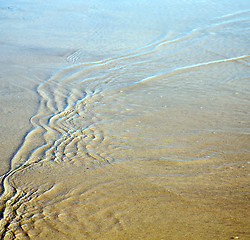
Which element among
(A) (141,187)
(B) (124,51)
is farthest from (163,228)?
(B) (124,51)

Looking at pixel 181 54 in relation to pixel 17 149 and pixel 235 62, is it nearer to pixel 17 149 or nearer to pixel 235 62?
pixel 235 62

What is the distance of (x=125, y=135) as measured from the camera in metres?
5.46

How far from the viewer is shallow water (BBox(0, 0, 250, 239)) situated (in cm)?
354

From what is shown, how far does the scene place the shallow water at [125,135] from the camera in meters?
3.54

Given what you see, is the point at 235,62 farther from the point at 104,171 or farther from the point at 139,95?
the point at 104,171

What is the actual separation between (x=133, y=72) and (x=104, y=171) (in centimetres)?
485

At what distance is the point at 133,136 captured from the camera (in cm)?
543

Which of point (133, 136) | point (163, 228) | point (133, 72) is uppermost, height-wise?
point (133, 72)

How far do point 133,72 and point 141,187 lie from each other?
5.21 m

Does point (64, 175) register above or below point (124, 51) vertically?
below

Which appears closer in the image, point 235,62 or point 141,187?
point 141,187

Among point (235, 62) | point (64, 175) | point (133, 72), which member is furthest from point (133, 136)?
point (235, 62)

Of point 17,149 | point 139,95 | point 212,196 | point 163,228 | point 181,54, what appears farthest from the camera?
point 181,54

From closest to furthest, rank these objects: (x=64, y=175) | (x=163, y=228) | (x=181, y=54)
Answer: (x=163, y=228), (x=64, y=175), (x=181, y=54)
